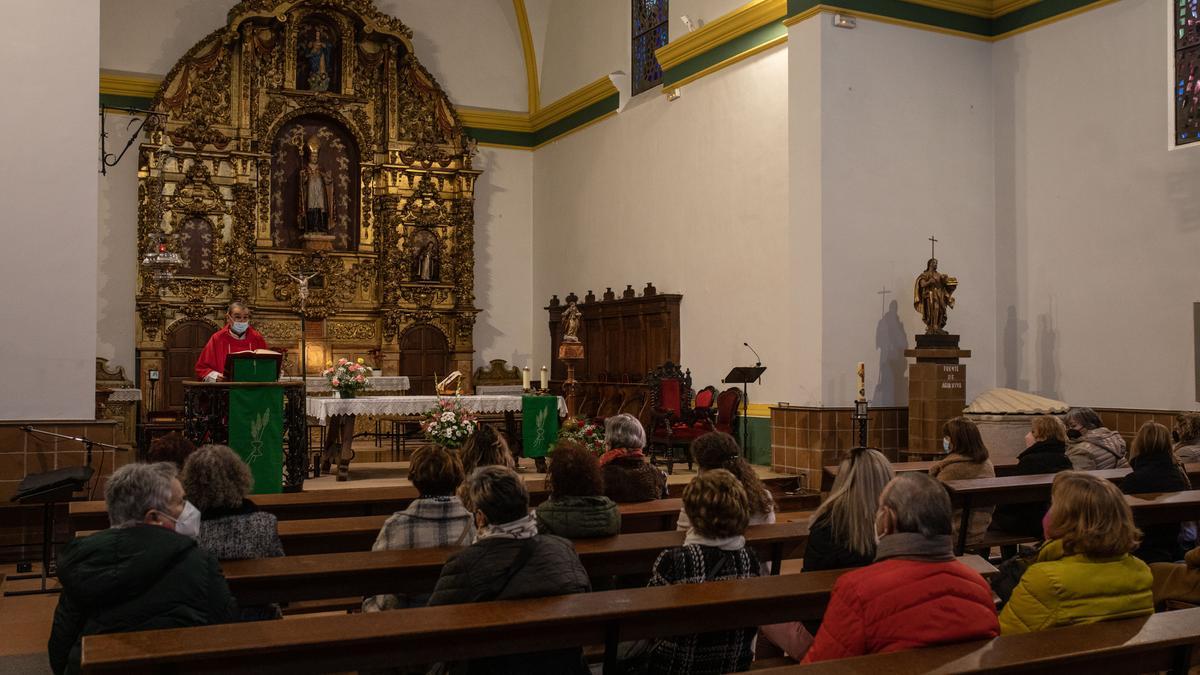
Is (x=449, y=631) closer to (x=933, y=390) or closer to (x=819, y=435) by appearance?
(x=819, y=435)

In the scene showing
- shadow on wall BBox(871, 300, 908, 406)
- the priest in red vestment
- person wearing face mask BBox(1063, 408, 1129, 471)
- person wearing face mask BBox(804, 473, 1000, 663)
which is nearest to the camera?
person wearing face mask BBox(804, 473, 1000, 663)

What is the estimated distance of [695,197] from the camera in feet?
51.2

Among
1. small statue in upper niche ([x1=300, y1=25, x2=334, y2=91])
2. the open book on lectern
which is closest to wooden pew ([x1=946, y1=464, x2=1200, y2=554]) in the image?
the open book on lectern

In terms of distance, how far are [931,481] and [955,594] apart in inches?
13.8

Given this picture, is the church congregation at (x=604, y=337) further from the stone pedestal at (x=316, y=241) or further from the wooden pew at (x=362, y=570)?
the stone pedestal at (x=316, y=241)

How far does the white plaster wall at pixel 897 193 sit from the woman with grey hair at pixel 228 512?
8.84 m

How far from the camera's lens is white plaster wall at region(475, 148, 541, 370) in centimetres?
2027

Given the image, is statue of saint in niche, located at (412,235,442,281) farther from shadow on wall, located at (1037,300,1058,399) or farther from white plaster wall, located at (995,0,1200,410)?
shadow on wall, located at (1037,300,1058,399)

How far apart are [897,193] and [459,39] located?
1009 cm

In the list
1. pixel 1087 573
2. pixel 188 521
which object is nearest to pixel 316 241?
pixel 188 521

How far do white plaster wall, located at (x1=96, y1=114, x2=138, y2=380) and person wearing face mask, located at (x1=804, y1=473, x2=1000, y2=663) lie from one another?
15965 millimetres

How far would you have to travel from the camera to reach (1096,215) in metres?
12.6

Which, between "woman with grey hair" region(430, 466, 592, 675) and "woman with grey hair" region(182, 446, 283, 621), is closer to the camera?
"woman with grey hair" region(430, 466, 592, 675)

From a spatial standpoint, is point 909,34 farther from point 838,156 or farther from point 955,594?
point 955,594
